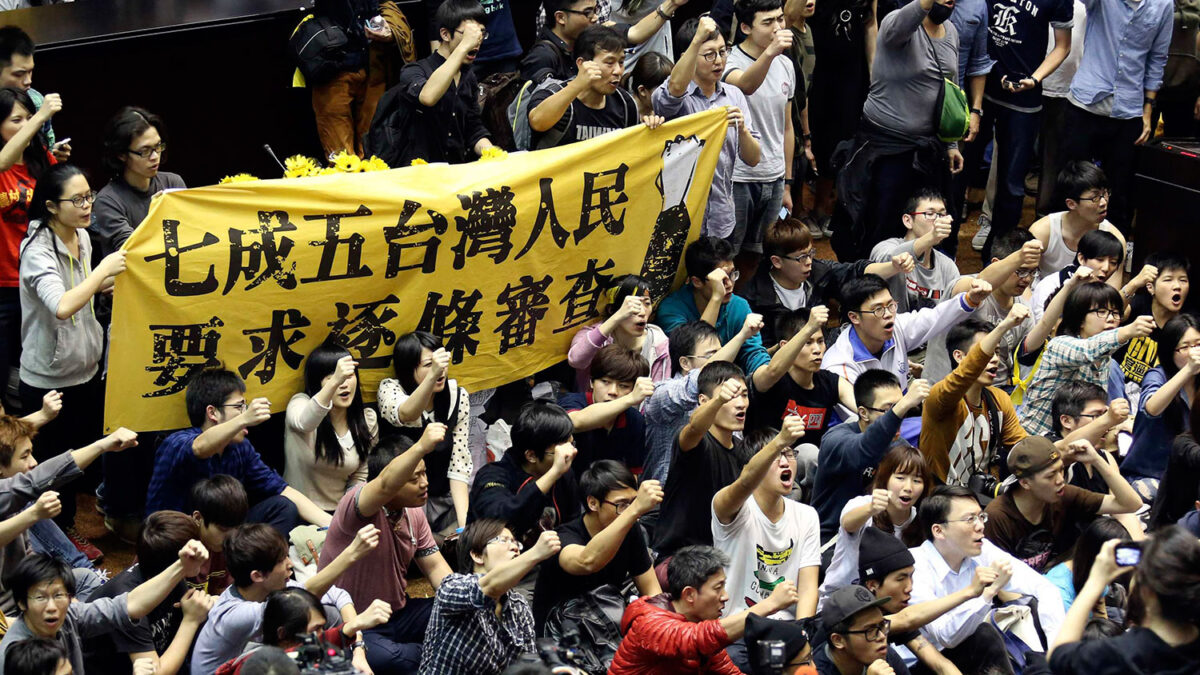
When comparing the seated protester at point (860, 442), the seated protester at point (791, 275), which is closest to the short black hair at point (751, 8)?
the seated protester at point (791, 275)

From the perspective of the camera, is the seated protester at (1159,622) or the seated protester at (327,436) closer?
the seated protester at (1159,622)

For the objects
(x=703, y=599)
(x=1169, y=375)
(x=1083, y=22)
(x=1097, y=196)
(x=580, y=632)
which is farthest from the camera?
(x=1083, y=22)

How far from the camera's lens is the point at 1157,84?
1041 cm

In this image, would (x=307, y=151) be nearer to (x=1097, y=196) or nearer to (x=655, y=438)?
(x=655, y=438)

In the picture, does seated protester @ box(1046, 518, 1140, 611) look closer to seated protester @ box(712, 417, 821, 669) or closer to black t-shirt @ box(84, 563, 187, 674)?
seated protester @ box(712, 417, 821, 669)

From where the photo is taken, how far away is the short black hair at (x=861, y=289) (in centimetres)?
817

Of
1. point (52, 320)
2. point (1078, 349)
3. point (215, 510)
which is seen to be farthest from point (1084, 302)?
point (52, 320)

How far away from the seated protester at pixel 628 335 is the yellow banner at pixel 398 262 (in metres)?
0.15

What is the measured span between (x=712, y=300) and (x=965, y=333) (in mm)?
1352

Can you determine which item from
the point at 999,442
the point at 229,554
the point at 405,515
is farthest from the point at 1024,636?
the point at 229,554

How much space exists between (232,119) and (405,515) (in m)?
4.20

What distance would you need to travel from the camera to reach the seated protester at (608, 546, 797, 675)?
5809mm

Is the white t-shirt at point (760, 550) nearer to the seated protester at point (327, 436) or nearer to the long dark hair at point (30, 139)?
the seated protester at point (327, 436)

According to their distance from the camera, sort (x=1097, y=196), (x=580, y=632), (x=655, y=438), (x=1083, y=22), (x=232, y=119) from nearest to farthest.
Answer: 1. (x=580, y=632)
2. (x=655, y=438)
3. (x=1097, y=196)
4. (x=232, y=119)
5. (x=1083, y=22)
